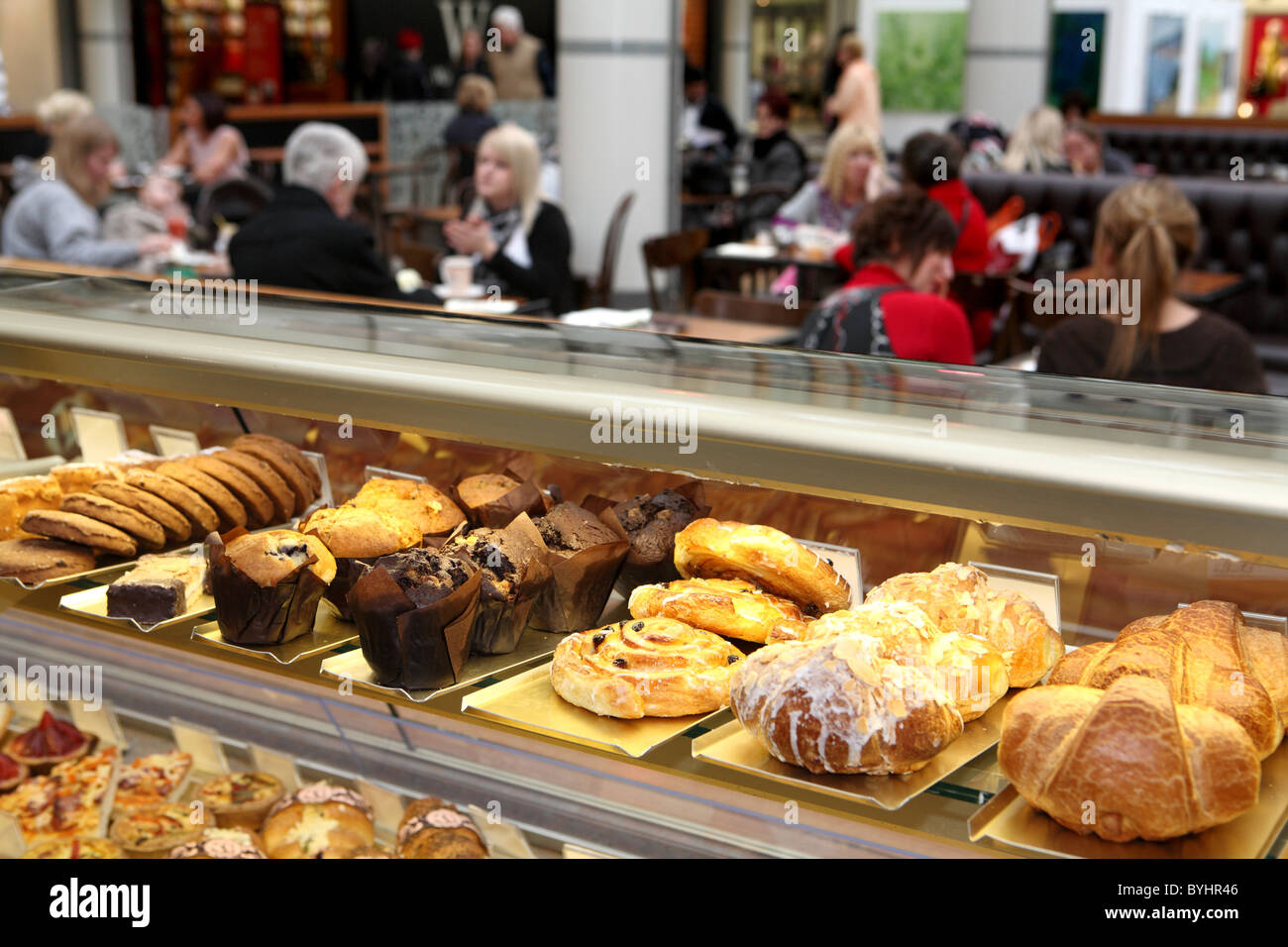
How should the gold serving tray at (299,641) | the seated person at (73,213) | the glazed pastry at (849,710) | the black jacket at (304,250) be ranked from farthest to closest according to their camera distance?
the seated person at (73,213)
the black jacket at (304,250)
the gold serving tray at (299,641)
the glazed pastry at (849,710)

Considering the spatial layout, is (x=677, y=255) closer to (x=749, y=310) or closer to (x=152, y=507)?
(x=749, y=310)

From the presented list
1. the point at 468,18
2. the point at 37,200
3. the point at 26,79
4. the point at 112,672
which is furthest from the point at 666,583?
the point at 468,18

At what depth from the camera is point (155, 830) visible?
1.82m

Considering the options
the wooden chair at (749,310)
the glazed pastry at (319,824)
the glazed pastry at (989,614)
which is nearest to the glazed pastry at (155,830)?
the glazed pastry at (319,824)

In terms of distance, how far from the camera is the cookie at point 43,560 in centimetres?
175

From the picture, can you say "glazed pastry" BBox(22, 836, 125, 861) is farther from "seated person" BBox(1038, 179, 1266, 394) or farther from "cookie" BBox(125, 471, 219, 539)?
"seated person" BBox(1038, 179, 1266, 394)

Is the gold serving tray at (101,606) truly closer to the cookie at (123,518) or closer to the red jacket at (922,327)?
the cookie at (123,518)

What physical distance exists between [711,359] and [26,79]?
1431 cm

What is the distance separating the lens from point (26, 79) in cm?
1345

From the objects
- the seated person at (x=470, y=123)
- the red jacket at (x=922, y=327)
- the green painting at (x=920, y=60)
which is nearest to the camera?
the red jacket at (x=922, y=327)

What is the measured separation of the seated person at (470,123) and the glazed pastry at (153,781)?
27.9ft

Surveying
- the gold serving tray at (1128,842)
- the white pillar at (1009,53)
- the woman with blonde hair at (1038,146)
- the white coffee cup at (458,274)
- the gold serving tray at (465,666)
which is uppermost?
the white pillar at (1009,53)

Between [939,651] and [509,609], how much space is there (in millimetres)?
501
